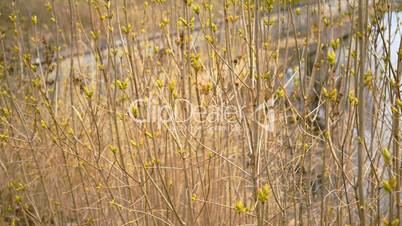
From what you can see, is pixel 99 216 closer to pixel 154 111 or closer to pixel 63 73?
pixel 154 111

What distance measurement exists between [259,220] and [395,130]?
57 cm

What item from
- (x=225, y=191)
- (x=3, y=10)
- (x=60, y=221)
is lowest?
(x=60, y=221)

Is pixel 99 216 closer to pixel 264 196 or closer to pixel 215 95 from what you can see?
pixel 215 95

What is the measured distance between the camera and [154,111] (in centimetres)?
229

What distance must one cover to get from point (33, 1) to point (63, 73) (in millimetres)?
1248

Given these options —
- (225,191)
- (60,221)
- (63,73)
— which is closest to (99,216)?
(60,221)

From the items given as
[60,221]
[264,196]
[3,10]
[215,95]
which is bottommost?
[60,221]

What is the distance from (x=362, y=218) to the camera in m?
1.45

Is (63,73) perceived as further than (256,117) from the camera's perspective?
Yes

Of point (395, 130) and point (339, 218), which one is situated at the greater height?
point (395, 130)

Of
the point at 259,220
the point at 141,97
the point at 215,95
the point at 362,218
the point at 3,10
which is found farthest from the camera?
the point at 3,10

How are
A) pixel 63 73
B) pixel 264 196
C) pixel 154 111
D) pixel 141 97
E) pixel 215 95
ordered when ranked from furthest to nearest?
pixel 63 73, pixel 154 111, pixel 141 97, pixel 215 95, pixel 264 196

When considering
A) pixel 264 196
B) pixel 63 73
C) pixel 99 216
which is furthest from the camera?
pixel 63 73

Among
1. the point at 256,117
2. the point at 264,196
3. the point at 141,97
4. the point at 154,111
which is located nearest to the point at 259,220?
the point at 264,196
